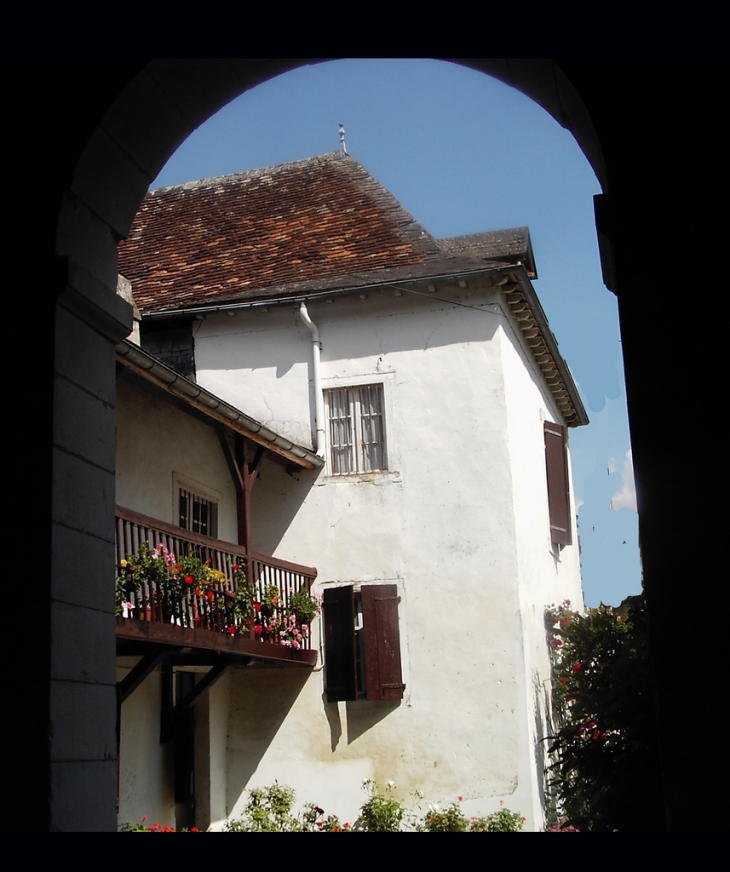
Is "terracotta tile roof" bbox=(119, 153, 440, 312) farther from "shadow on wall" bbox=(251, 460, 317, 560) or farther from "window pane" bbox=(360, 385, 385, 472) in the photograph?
"shadow on wall" bbox=(251, 460, 317, 560)

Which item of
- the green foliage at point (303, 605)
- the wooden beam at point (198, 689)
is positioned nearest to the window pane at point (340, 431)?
the green foliage at point (303, 605)

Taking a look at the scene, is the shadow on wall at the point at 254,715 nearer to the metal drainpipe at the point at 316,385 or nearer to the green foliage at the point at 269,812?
the green foliage at the point at 269,812

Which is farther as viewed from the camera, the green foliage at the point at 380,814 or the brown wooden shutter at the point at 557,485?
the brown wooden shutter at the point at 557,485

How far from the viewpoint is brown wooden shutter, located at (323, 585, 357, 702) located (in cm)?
1255

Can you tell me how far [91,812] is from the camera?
9.70 ft

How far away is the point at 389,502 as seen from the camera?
1310 centimetres

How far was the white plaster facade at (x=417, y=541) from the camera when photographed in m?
12.3

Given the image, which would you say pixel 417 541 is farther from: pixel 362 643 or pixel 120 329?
pixel 120 329

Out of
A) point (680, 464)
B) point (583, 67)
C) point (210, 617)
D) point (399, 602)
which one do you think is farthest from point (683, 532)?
point (399, 602)

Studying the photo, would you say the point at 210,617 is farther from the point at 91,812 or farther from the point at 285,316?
the point at 91,812

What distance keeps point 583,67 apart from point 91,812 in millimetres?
2547

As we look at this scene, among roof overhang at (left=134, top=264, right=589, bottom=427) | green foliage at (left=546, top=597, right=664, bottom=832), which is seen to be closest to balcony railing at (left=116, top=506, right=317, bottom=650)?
roof overhang at (left=134, top=264, right=589, bottom=427)

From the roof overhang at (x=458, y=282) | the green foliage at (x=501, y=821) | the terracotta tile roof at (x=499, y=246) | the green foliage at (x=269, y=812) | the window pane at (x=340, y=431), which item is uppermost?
the terracotta tile roof at (x=499, y=246)

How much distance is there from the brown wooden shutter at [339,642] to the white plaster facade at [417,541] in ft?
0.62
